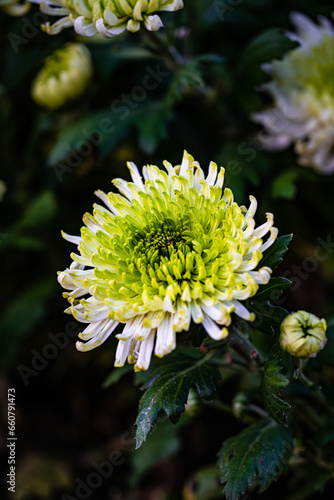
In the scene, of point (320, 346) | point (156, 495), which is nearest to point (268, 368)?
point (320, 346)

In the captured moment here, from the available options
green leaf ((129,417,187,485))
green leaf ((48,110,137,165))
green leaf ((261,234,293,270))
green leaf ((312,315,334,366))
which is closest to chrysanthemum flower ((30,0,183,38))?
green leaf ((48,110,137,165))

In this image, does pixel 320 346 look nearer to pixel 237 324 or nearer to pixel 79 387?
pixel 237 324

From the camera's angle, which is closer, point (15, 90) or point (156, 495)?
point (156, 495)

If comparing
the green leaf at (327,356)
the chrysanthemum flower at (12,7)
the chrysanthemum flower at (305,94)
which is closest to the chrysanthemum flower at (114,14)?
the chrysanthemum flower at (12,7)

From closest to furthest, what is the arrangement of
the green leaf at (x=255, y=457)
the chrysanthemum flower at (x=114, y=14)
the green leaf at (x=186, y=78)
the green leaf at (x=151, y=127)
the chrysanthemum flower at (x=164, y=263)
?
the chrysanthemum flower at (x=164, y=263), the green leaf at (x=255, y=457), the chrysanthemum flower at (x=114, y=14), the green leaf at (x=186, y=78), the green leaf at (x=151, y=127)

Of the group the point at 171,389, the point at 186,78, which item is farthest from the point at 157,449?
the point at 186,78

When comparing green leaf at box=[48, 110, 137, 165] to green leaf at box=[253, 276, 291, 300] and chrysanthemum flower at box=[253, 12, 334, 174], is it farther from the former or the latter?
green leaf at box=[253, 276, 291, 300]

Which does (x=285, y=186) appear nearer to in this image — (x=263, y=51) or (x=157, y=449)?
(x=263, y=51)

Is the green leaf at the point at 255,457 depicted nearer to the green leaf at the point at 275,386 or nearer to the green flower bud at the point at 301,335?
the green leaf at the point at 275,386
